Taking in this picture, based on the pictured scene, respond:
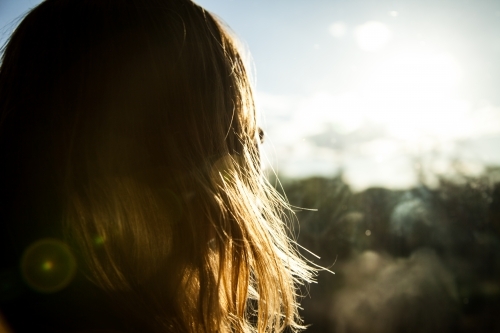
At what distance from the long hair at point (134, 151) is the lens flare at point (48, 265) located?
0.01 meters

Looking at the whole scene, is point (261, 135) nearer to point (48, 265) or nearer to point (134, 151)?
point (134, 151)

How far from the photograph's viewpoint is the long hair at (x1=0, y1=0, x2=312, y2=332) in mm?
431

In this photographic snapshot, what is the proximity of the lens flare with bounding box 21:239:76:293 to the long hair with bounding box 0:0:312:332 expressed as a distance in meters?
0.01

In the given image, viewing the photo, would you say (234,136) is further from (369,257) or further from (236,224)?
(369,257)

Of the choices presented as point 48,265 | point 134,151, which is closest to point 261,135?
point 134,151

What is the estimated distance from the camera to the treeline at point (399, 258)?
3.01 m

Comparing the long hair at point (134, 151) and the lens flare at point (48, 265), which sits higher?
the long hair at point (134, 151)

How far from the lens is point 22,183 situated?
419mm

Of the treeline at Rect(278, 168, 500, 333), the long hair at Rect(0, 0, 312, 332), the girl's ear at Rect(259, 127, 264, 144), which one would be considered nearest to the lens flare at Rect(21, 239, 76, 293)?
the long hair at Rect(0, 0, 312, 332)

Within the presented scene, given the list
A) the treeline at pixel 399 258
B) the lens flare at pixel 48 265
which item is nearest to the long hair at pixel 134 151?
the lens flare at pixel 48 265

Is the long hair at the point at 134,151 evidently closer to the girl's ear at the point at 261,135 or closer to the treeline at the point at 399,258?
the girl's ear at the point at 261,135

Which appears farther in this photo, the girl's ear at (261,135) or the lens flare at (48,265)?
the girl's ear at (261,135)

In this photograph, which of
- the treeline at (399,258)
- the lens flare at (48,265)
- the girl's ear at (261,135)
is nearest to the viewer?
the lens flare at (48,265)

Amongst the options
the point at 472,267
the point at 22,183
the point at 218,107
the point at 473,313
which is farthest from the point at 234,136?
the point at 473,313
